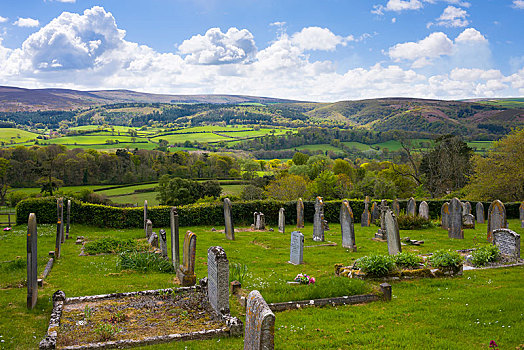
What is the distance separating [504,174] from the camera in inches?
1373

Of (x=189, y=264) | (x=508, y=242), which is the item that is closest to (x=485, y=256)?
(x=508, y=242)

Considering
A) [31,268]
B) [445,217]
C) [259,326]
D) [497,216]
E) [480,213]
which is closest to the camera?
[259,326]

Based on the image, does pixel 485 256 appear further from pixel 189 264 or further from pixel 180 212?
pixel 180 212

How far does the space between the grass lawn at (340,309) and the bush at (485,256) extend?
36.5 inches

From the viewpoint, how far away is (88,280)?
11477 mm

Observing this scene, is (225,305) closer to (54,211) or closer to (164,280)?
(164,280)

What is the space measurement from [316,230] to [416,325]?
44.2ft

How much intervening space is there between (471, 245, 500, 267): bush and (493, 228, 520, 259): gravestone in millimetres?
458

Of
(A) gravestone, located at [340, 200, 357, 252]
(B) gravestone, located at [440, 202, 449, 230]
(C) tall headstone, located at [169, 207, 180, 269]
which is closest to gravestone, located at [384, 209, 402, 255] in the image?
(A) gravestone, located at [340, 200, 357, 252]

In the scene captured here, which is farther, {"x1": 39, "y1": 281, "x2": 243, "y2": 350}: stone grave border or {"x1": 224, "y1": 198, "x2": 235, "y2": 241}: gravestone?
{"x1": 224, "y1": 198, "x2": 235, "y2": 241}: gravestone

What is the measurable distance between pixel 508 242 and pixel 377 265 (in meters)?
5.95

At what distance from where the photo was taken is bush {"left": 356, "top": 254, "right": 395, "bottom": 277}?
11.2 m

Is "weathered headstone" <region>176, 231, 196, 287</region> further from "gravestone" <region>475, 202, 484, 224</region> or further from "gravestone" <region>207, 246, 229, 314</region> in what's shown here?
"gravestone" <region>475, 202, 484, 224</region>

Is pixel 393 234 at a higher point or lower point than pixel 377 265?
higher
